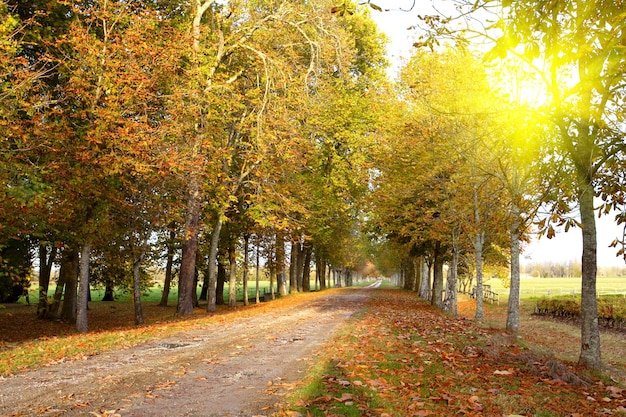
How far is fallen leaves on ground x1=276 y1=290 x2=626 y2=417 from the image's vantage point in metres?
5.85

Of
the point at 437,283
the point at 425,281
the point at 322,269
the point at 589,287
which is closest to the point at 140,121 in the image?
the point at 589,287

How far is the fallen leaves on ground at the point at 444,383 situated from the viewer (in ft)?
19.2

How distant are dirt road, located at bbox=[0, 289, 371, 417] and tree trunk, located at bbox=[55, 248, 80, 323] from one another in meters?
11.6


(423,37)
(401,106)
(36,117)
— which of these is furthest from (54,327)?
(423,37)

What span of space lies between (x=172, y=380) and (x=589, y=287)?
8.01 meters

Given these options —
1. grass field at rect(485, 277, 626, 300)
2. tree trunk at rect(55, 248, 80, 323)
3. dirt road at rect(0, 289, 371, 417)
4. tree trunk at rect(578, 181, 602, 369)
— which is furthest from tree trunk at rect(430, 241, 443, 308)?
grass field at rect(485, 277, 626, 300)

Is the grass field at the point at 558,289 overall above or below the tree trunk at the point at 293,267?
below

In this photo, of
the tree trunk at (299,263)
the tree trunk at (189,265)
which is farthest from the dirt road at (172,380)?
the tree trunk at (299,263)

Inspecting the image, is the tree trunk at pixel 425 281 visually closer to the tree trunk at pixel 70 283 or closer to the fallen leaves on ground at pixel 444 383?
the tree trunk at pixel 70 283

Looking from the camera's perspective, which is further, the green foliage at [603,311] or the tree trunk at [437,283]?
the tree trunk at [437,283]

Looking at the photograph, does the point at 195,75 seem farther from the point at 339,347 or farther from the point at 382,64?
the point at 382,64

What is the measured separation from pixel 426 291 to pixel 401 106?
1992 centimetres

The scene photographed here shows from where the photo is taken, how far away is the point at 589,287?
30.4ft

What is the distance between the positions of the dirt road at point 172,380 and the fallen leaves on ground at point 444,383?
22.8 inches
